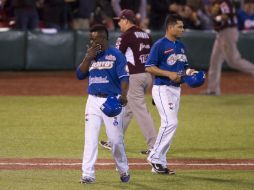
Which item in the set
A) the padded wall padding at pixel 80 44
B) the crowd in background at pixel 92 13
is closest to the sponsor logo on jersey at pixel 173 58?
the crowd in background at pixel 92 13

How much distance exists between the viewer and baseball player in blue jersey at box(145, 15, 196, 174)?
32.5 ft

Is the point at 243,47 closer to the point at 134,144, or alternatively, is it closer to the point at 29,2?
the point at 29,2

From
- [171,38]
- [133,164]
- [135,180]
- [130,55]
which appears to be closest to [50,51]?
[130,55]

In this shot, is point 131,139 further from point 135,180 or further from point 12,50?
point 12,50

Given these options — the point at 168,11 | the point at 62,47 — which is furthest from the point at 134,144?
the point at 168,11

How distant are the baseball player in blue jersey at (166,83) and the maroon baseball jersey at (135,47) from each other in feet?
3.58

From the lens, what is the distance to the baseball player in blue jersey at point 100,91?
360 inches

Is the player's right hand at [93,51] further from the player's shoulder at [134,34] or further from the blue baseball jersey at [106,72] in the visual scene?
the player's shoulder at [134,34]

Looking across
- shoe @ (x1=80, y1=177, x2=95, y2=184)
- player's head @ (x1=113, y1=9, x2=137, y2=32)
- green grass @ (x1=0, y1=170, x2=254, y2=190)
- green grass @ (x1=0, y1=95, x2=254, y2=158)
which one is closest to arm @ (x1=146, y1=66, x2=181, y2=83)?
green grass @ (x1=0, y1=170, x2=254, y2=190)

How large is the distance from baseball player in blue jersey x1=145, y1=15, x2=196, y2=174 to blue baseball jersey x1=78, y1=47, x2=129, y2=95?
0.81 metres

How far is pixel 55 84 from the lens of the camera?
19.0m

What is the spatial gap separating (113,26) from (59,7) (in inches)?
57.8

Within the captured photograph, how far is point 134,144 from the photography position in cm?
1215

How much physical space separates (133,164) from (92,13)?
1113 cm
